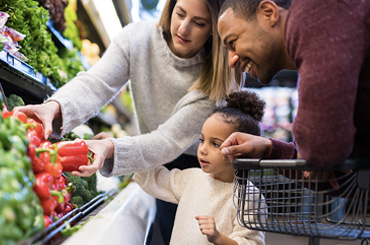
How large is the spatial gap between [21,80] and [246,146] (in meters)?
1.11

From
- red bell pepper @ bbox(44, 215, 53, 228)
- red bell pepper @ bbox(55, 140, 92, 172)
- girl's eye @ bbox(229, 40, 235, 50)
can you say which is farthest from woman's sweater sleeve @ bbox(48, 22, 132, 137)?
girl's eye @ bbox(229, 40, 235, 50)

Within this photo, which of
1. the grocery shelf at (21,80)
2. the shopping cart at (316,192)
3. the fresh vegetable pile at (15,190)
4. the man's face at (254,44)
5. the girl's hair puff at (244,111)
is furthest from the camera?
the girl's hair puff at (244,111)

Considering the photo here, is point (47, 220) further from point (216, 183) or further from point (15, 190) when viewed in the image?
point (216, 183)

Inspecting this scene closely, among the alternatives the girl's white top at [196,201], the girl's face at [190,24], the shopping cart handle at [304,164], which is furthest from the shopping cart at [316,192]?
the girl's face at [190,24]

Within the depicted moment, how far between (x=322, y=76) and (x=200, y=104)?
1.12 metres

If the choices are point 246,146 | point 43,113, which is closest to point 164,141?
point 246,146

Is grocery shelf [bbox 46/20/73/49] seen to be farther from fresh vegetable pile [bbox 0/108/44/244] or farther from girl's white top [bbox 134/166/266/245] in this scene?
fresh vegetable pile [bbox 0/108/44/244]

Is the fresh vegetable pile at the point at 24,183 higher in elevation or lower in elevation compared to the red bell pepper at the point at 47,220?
higher

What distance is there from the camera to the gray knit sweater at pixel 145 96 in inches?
70.5

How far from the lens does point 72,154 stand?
140 cm

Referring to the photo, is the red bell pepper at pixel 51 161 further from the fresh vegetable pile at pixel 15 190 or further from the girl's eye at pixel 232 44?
the girl's eye at pixel 232 44

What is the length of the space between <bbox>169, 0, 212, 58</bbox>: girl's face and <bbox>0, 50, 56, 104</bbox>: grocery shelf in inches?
30.9

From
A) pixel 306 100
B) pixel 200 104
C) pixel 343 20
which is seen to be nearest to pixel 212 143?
pixel 200 104

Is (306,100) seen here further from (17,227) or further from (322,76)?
(17,227)
